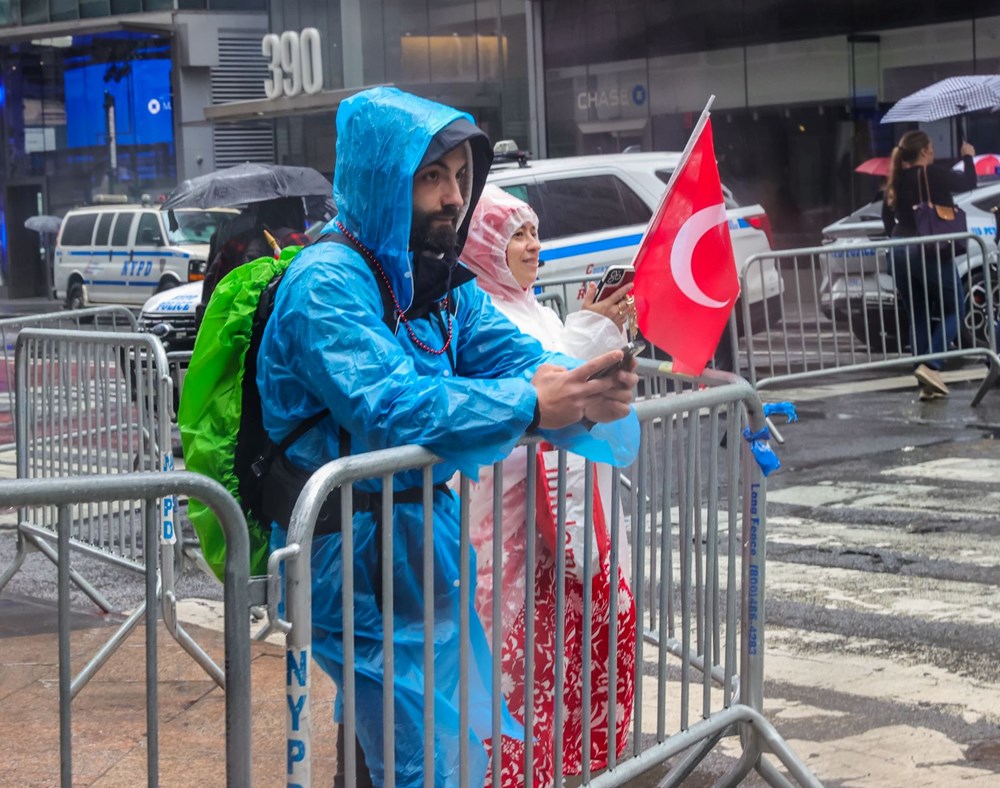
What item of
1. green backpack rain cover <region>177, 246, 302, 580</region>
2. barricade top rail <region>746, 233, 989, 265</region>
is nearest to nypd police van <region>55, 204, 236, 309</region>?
barricade top rail <region>746, 233, 989, 265</region>

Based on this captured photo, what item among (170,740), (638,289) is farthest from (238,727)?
(170,740)

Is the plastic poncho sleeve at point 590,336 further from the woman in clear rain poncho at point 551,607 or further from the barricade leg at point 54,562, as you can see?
the barricade leg at point 54,562

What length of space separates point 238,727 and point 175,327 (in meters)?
11.0

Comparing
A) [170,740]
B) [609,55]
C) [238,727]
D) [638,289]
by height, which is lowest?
[170,740]

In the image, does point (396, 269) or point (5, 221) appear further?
point (5, 221)

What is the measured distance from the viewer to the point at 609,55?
27.7 metres

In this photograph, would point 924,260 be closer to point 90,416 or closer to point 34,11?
point 90,416

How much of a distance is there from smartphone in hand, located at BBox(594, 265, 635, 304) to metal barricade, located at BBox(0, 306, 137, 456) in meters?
3.77

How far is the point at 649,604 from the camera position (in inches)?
161

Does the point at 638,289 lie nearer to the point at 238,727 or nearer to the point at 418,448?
the point at 418,448

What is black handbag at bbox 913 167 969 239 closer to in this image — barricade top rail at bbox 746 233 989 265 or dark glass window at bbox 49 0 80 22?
barricade top rail at bbox 746 233 989 265

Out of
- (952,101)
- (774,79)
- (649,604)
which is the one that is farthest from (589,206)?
(774,79)

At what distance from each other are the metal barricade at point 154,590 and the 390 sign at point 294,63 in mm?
31285

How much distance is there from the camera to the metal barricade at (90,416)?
599cm
